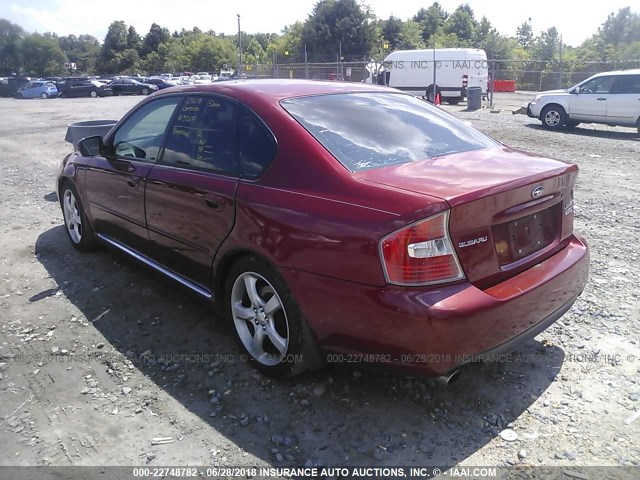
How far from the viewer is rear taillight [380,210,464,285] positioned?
2.30 m

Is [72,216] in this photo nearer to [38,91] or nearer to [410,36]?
[38,91]

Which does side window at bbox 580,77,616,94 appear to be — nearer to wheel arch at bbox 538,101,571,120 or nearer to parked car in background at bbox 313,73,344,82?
wheel arch at bbox 538,101,571,120

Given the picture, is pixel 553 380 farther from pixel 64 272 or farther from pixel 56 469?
pixel 64 272

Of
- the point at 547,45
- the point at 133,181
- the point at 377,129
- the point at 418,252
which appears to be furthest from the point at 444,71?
the point at 547,45

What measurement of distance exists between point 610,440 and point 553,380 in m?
0.52

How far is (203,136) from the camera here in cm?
344

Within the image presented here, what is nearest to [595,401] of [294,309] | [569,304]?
[569,304]

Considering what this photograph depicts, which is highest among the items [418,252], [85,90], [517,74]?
[517,74]

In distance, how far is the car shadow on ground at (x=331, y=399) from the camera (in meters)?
2.52

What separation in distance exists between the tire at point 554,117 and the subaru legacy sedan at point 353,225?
13427mm

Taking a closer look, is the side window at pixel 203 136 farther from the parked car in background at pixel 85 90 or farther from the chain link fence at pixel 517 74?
the parked car in background at pixel 85 90

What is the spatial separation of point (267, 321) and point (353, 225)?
0.92 metres

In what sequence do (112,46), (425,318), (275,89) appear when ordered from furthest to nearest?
1. (112,46)
2. (275,89)
3. (425,318)

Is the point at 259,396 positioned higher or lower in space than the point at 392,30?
lower
